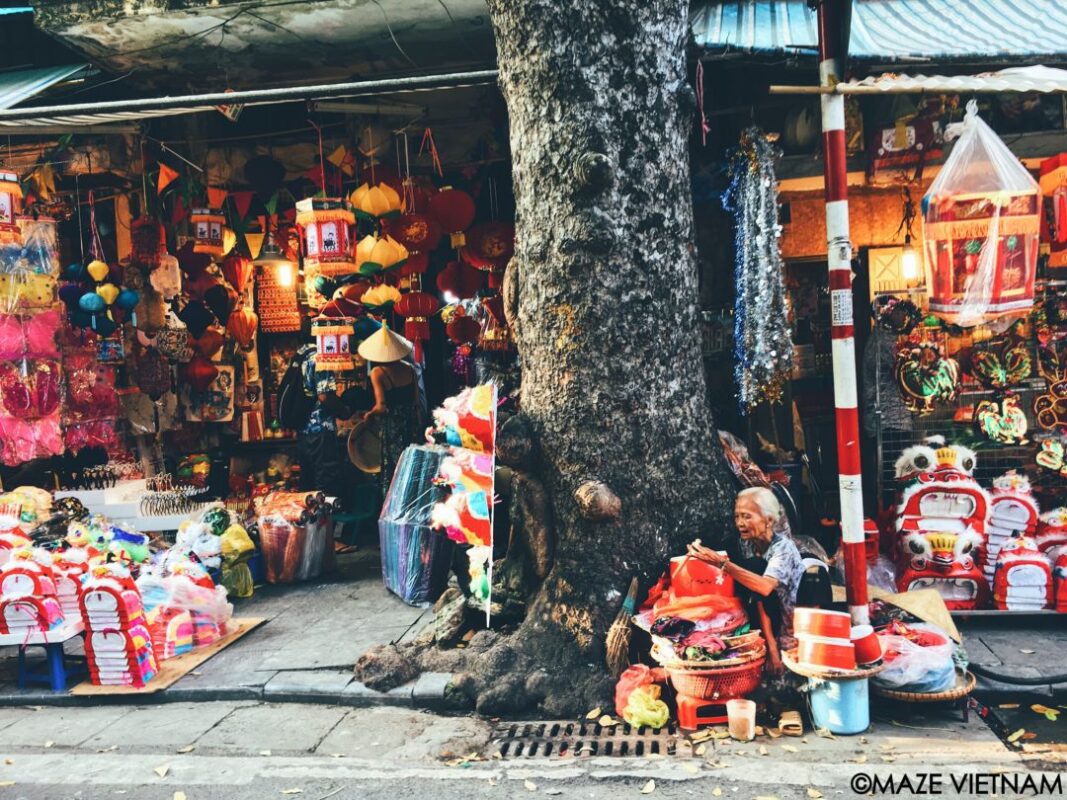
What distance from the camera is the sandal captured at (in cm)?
529

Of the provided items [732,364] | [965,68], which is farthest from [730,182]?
[965,68]

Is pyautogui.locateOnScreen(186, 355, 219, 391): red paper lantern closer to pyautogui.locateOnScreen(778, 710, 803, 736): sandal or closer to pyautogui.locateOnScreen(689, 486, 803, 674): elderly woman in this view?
pyautogui.locateOnScreen(689, 486, 803, 674): elderly woman

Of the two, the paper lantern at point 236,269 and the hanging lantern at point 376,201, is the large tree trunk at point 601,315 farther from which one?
the paper lantern at point 236,269

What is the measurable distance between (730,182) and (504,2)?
8.49 feet

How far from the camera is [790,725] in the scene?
5312mm

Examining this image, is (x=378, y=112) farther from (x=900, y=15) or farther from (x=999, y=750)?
(x=999, y=750)

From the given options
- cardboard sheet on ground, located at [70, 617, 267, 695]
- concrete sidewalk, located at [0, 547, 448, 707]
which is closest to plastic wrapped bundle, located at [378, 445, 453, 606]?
concrete sidewalk, located at [0, 547, 448, 707]

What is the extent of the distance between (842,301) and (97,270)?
27.5 feet

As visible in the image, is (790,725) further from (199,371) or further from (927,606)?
(199,371)

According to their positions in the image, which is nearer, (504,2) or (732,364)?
(504,2)

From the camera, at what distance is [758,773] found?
16.0 ft

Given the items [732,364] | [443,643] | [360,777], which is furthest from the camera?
[732,364]

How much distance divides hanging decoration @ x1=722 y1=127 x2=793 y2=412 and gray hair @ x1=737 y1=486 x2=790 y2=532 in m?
1.43

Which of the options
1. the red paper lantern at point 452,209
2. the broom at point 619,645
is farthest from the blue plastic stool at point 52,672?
the red paper lantern at point 452,209
